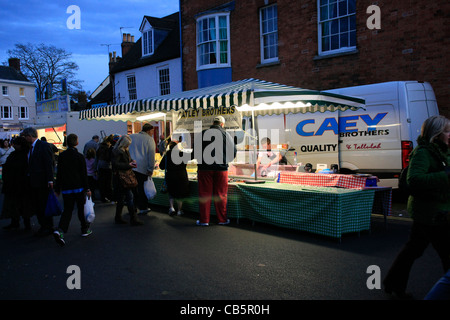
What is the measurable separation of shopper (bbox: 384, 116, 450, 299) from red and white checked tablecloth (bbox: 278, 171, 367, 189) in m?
3.13

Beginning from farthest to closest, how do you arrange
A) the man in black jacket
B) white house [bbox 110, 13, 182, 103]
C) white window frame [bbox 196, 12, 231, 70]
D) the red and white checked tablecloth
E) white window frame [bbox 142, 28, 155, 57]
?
white window frame [bbox 142, 28, 155, 57] < white house [bbox 110, 13, 182, 103] < white window frame [bbox 196, 12, 231, 70] < the red and white checked tablecloth < the man in black jacket

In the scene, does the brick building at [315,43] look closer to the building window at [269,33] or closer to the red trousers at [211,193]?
the building window at [269,33]

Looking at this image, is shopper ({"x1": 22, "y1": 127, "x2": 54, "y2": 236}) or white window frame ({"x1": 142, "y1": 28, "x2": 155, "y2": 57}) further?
white window frame ({"x1": 142, "y1": 28, "x2": 155, "y2": 57})

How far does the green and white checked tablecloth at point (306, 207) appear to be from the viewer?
20.7ft

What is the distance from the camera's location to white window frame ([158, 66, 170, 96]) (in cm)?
2231

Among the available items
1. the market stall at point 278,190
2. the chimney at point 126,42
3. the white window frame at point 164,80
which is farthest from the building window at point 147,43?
the market stall at point 278,190

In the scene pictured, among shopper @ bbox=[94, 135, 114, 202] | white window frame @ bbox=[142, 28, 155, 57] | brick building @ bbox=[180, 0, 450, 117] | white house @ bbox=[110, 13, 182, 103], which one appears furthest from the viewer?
white window frame @ bbox=[142, 28, 155, 57]

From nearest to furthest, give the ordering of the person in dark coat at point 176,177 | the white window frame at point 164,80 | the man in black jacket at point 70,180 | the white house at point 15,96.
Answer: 1. the man in black jacket at point 70,180
2. the person in dark coat at point 176,177
3. the white window frame at point 164,80
4. the white house at point 15,96

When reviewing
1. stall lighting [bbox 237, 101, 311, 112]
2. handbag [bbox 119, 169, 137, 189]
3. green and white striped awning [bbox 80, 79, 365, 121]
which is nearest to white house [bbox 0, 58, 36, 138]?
green and white striped awning [bbox 80, 79, 365, 121]

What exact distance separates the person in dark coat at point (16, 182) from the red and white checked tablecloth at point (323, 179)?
4.99 meters

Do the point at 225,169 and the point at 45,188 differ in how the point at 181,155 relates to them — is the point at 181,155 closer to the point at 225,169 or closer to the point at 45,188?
the point at 225,169

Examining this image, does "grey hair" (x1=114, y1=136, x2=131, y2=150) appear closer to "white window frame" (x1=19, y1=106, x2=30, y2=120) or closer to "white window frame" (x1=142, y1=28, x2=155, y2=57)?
"white window frame" (x1=142, y1=28, x2=155, y2=57)
